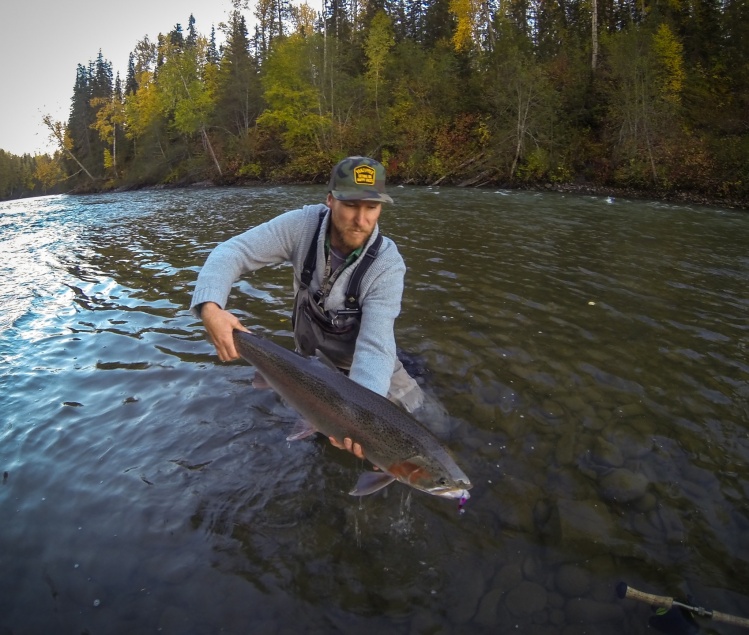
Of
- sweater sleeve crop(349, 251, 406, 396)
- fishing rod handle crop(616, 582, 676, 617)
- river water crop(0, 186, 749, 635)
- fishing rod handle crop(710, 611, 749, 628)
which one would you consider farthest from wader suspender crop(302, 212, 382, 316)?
fishing rod handle crop(710, 611, 749, 628)

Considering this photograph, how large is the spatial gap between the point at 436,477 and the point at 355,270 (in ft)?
5.82

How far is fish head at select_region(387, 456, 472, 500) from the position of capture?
2.54 m

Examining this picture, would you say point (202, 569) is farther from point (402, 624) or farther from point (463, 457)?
point (463, 457)

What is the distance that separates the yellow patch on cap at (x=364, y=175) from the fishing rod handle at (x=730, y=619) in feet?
11.2

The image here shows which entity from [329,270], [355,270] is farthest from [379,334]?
A: [329,270]

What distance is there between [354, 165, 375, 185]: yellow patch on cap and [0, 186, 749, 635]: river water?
92.9 inches

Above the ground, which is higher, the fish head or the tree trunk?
the tree trunk

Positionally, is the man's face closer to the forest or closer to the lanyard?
the lanyard

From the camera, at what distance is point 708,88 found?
30250 millimetres

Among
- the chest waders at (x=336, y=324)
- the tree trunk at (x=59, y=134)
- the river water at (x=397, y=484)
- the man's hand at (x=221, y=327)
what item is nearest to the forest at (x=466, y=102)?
the tree trunk at (x=59, y=134)

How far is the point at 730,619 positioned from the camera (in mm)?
2682

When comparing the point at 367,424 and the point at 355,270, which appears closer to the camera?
the point at 367,424

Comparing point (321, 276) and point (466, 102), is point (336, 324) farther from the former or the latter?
point (466, 102)

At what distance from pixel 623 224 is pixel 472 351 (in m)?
12.4
